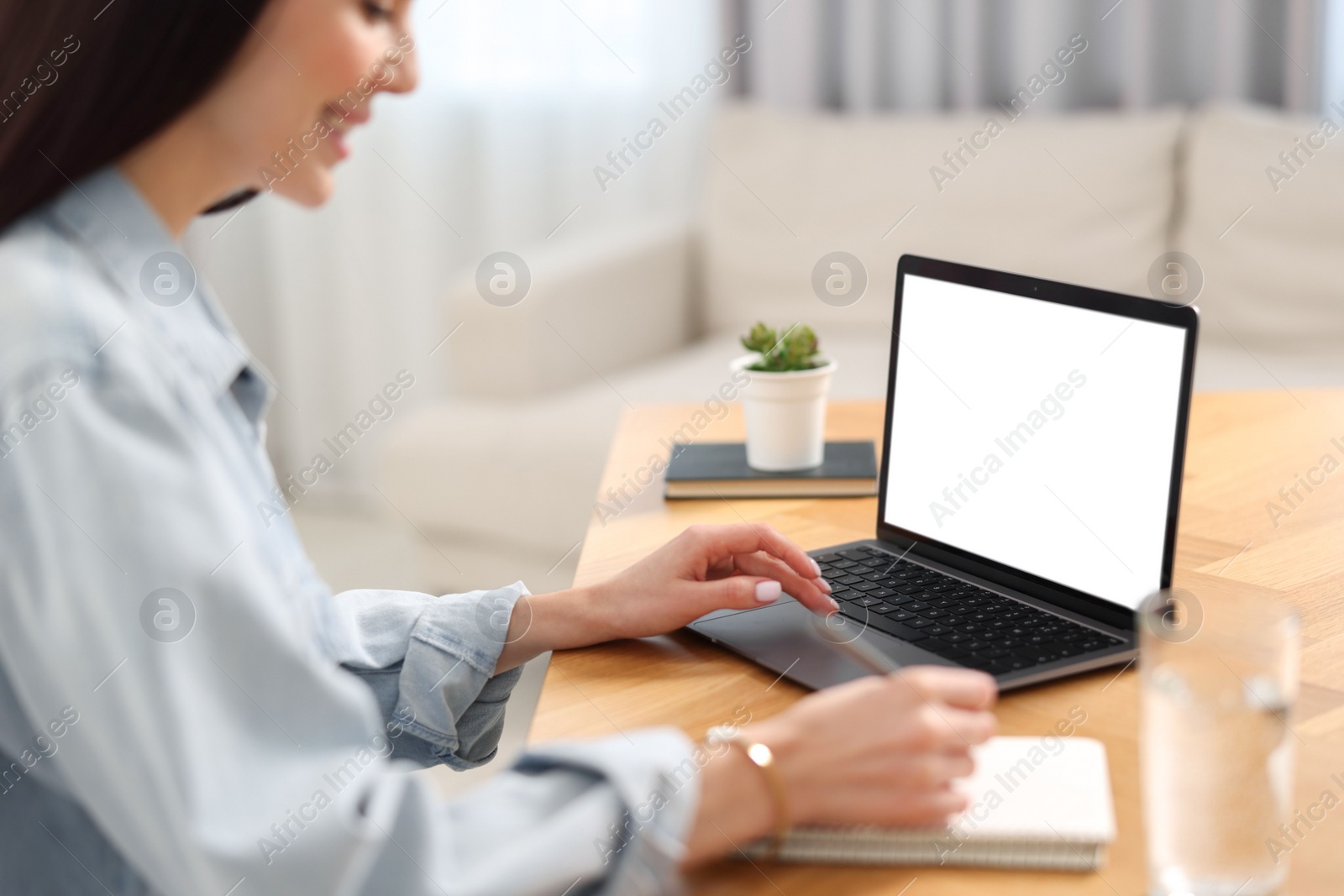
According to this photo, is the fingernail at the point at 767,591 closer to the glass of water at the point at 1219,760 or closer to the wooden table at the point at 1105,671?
the wooden table at the point at 1105,671

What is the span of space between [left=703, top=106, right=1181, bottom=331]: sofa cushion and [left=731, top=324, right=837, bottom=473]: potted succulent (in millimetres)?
1272

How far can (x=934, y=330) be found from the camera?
1.02m

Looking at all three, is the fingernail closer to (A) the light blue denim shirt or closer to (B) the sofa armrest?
(A) the light blue denim shirt

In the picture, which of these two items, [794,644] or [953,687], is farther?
[794,644]

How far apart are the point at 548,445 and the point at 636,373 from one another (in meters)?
0.31

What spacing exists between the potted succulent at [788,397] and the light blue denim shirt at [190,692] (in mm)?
667

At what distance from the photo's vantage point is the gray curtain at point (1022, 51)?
2.62 meters

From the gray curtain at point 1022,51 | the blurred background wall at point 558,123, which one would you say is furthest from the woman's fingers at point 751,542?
the gray curtain at point 1022,51

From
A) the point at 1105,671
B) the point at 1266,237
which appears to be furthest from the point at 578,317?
the point at 1105,671

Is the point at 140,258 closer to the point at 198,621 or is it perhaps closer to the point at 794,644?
the point at 198,621

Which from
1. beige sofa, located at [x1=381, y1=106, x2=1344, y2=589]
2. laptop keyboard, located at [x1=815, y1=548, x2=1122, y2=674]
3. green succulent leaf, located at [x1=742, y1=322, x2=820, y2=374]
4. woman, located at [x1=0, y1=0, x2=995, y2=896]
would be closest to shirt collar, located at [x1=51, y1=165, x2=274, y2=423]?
woman, located at [x1=0, y1=0, x2=995, y2=896]

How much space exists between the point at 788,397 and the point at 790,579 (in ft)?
1.25

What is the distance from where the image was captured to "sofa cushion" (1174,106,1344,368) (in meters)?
2.32

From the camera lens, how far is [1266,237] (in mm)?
2371
